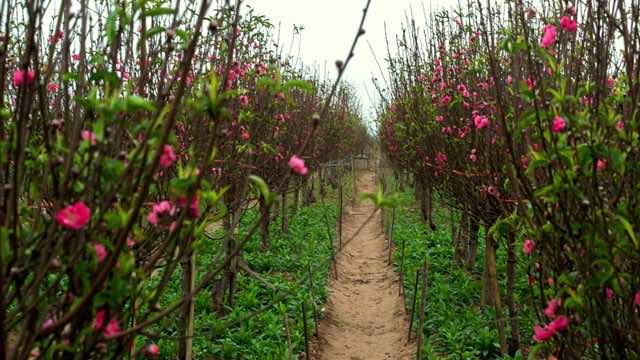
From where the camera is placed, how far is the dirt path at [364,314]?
6.92 m

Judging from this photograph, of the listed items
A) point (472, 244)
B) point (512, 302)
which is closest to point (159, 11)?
point (512, 302)

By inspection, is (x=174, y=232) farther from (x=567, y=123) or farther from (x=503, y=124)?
(x=567, y=123)

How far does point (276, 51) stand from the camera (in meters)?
7.36

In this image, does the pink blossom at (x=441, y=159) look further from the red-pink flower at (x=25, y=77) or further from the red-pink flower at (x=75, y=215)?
the red-pink flower at (x=75, y=215)

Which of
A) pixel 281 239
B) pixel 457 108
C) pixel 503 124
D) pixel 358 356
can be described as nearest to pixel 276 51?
pixel 457 108

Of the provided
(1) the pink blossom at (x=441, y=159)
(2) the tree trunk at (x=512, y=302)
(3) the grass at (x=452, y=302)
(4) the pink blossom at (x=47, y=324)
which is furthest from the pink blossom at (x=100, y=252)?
→ (1) the pink blossom at (x=441, y=159)

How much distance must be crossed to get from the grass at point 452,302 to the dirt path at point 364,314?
32 cm

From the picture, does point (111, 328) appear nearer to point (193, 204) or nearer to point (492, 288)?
point (193, 204)

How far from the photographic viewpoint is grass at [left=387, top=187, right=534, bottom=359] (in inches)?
249

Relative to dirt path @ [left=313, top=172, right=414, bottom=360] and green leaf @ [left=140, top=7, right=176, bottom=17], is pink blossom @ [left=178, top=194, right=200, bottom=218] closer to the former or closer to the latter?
green leaf @ [left=140, top=7, right=176, bottom=17]

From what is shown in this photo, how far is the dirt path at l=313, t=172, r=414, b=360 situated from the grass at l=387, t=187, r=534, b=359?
1.04 feet

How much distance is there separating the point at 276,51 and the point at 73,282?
5.97 meters

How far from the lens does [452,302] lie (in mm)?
7820

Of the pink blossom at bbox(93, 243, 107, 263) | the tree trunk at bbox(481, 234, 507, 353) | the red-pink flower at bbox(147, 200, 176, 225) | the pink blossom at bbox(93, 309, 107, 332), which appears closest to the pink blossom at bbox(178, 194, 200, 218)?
the red-pink flower at bbox(147, 200, 176, 225)
